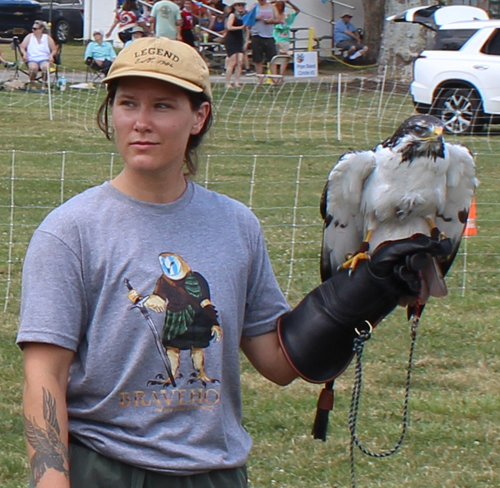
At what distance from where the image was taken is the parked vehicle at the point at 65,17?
92.6 ft

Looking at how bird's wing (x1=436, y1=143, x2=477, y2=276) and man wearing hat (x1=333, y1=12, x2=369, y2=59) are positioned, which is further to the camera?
man wearing hat (x1=333, y1=12, x2=369, y2=59)

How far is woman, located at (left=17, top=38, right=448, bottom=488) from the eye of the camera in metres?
1.98

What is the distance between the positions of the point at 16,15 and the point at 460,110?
1580cm

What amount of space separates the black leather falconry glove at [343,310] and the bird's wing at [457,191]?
1496mm

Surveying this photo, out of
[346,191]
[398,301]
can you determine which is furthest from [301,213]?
[398,301]

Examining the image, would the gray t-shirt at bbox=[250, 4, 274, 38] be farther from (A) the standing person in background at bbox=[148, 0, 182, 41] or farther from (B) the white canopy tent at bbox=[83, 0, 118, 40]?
(B) the white canopy tent at bbox=[83, 0, 118, 40]

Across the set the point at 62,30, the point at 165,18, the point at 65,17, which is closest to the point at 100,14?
the point at 65,17

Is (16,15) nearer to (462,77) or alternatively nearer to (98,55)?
(98,55)

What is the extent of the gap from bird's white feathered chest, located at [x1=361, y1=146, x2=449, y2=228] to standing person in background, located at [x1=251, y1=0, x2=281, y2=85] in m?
16.1

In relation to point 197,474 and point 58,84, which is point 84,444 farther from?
point 58,84

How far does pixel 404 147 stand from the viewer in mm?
3975

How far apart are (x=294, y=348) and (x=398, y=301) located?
37 centimetres

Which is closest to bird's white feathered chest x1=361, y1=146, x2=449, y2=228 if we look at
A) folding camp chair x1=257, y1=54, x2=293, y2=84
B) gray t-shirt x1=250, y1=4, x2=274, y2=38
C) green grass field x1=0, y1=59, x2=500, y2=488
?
green grass field x1=0, y1=59, x2=500, y2=488

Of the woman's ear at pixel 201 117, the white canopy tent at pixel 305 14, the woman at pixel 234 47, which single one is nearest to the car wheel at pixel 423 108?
the woman at pixel 234 47
